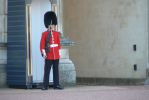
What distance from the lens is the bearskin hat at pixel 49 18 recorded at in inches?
596

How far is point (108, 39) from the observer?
21.3 meters

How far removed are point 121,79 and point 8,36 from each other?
6189mm

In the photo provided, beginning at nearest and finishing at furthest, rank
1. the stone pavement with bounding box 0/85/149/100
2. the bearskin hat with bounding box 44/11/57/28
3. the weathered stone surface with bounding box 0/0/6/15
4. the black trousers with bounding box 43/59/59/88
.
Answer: the stone pavement with bounding box 0/85/149/100, the black trousers with bounding box 43/59/59/88, the bearskin hat with bounding box 44/11/57/28, the weathered stone surface with bounding box 0/0/6/15

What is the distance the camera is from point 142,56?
20516mm

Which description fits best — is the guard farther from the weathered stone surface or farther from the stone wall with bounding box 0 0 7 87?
the weathered stone surface

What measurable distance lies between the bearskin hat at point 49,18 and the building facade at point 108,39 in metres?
4.75

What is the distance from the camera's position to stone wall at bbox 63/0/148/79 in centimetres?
2058

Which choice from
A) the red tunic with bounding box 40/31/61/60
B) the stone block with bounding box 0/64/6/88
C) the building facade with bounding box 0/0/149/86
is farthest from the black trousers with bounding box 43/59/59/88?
the building facade with bounding box 0/0/149/86

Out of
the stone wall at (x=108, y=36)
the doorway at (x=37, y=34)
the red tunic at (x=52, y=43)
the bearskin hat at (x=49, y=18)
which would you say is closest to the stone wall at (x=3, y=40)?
the doorway at (x=37, y=34)

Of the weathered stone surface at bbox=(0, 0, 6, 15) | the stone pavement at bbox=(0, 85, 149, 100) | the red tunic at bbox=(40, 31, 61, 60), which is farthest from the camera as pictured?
the weathered stone surface at bbox=(0, 0, 6, 15)

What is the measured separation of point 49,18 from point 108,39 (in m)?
6.36

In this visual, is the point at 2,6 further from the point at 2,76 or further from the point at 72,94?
the point at 72,94

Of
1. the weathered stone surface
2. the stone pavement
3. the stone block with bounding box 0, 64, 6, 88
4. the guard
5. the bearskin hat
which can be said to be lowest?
the stone pavement

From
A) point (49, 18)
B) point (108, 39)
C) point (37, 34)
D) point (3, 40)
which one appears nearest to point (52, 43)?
point (49, 18)
